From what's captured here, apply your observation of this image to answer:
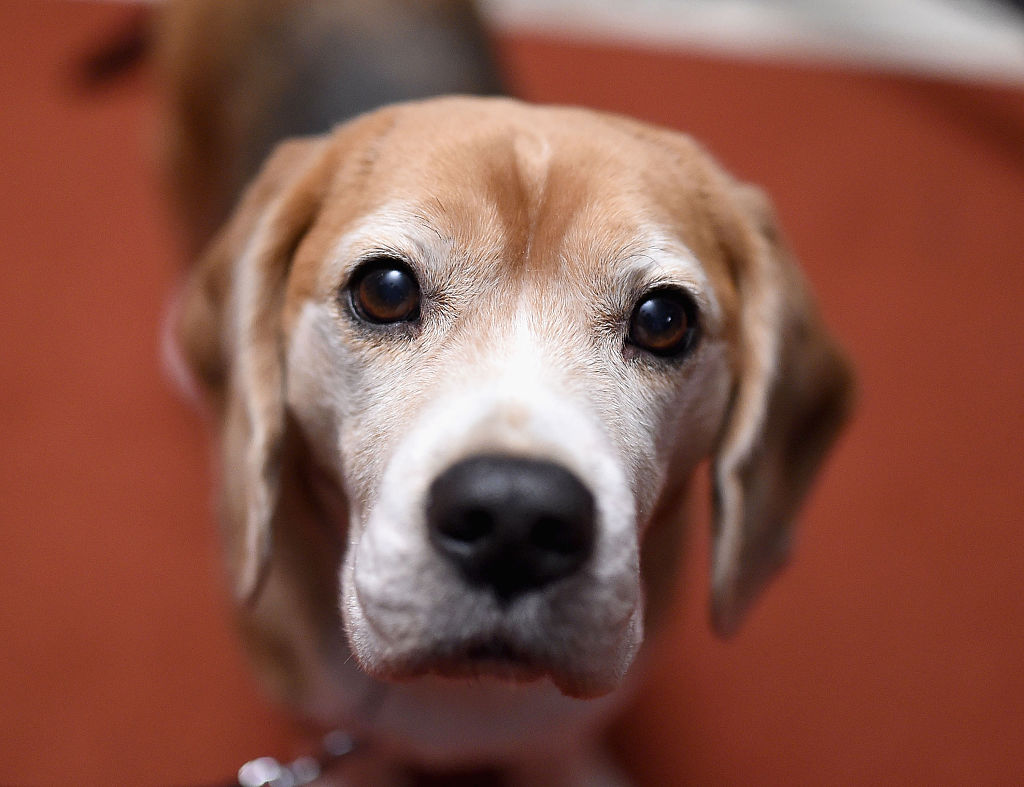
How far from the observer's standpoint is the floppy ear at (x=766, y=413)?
4.53 ft

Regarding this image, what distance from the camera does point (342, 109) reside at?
6.30ft

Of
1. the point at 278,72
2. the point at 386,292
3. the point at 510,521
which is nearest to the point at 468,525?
the point at 510,521

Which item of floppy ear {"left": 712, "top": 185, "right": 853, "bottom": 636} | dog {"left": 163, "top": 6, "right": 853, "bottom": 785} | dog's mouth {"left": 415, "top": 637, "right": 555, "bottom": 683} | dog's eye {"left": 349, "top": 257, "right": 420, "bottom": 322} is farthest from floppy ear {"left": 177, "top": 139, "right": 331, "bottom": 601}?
floppy ear {"left": 712, "top": 185, "right": 853, "bottom": 636}

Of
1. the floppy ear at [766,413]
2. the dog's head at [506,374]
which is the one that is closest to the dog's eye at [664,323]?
the dog's head at [506,374]

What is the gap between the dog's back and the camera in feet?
6.47

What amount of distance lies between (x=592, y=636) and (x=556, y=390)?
300 mm

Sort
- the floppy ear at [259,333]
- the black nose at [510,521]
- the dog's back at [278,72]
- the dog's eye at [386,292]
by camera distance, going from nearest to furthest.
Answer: the black nose at [510,521], the dog's eye at [386,292], the floppy ear at [259,333], the dog's back at [278,72]

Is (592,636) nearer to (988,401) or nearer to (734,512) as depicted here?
(734,512)

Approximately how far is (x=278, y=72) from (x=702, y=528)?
1.55 m

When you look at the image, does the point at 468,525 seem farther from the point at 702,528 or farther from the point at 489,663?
the point at 702,528

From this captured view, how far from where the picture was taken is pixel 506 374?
1.08 metres

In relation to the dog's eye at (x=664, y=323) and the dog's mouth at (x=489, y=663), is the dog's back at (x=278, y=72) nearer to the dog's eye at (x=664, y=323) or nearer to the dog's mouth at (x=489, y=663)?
the dog's eye at (x=664, y=323)

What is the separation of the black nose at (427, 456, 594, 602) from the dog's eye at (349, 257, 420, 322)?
345mm

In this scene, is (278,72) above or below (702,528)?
above
